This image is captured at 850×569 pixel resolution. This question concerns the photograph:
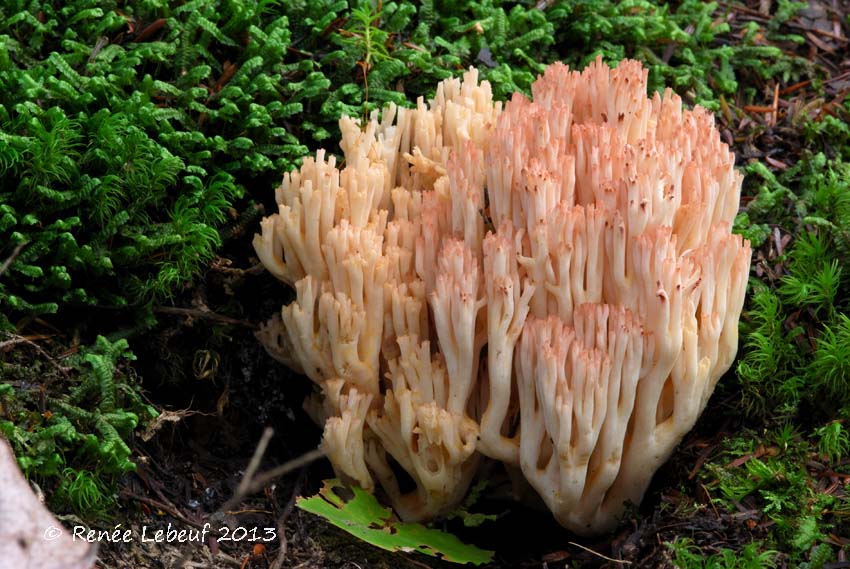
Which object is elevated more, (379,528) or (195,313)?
(195,313)

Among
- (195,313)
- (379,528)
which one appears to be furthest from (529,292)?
(195,313)

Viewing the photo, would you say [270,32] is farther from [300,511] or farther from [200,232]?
[300,511]

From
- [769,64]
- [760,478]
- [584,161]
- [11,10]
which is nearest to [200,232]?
[11,10]

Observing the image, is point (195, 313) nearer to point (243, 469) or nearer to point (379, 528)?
point (243, 469)

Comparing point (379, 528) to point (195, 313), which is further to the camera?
point (195, 313)

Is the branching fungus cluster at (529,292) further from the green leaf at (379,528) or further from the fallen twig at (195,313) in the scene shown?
the fallen twig at (195,313)

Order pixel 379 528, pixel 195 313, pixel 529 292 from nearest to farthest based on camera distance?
pixel 529 292
pixel 379 528
pixel 195 313

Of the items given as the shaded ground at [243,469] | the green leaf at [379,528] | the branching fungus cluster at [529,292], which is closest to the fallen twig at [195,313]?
the shaded ground at [243,469]
